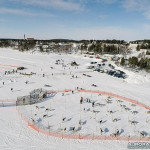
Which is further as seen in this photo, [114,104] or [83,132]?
[114,104]

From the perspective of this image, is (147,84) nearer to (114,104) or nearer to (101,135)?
(114,104)

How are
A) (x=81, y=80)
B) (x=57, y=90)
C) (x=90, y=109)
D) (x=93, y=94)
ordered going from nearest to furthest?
(x=90, y=109) → (x=93, y=94) → (x=57, y=90) → (x=81, y=80)

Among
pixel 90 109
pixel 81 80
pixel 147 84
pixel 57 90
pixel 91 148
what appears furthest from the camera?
pixel 81 80

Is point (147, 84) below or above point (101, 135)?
above

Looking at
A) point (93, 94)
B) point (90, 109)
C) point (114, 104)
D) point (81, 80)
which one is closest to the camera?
point (90, 109)

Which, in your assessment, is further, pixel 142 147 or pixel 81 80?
pixel 81 80

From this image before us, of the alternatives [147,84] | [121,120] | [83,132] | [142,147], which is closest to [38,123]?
[83,132]

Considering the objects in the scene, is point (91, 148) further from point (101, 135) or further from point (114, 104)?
point (114, 104)

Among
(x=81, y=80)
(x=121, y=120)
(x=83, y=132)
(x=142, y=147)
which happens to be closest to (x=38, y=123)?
(x=83, y=132)

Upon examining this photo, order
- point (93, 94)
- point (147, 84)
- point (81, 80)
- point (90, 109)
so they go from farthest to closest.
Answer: point (81, 80) < point (147, 84) < point (93, 94) < point (90, 109)
